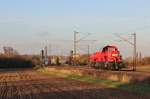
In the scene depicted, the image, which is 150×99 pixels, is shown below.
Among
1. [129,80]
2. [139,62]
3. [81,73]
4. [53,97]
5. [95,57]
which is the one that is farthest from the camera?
[139,62]

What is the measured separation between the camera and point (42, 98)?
2483cm

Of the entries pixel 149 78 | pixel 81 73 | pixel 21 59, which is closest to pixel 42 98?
pixel 149 78

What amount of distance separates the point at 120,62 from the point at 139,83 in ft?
97.6

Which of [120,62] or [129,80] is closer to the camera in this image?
[129,80]

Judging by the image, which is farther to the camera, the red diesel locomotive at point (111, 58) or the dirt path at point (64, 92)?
the red diesel locomotive at point (111, 58)

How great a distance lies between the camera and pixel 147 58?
112 m

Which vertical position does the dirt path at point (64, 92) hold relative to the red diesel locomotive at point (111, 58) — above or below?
below

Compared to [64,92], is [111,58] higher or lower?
higher

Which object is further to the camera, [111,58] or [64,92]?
[111,58]

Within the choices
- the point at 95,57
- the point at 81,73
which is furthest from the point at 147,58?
the point at 81,73

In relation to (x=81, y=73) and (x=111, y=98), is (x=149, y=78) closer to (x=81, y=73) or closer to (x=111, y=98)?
(x=111, y=98)

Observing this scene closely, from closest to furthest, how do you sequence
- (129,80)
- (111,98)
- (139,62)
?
(111,98) → (129,80) → (139,62)

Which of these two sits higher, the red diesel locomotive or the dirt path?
the red diesel locomotive

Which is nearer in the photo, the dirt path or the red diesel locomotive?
the dirt path
